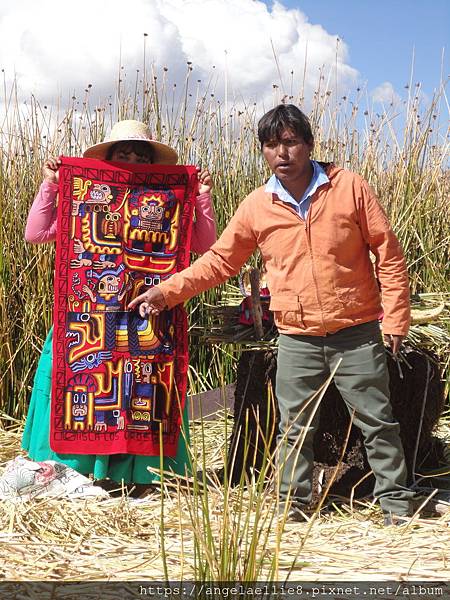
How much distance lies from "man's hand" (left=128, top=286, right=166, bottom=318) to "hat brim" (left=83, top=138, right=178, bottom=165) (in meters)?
0.71

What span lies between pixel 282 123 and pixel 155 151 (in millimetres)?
964

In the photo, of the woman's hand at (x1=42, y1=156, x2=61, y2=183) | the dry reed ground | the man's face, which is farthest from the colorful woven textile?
the man's face

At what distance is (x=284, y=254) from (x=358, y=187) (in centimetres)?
37

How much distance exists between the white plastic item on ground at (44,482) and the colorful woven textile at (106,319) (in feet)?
0.34

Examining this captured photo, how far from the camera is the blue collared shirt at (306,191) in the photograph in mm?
2908

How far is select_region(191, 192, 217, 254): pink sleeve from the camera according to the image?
3494mm

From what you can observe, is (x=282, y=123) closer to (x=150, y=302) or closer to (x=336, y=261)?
(x=336, y=261)

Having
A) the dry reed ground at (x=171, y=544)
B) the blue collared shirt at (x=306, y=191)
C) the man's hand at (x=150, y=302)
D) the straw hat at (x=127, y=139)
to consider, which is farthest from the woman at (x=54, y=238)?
the blue collared shirt at (x=306, y=191)

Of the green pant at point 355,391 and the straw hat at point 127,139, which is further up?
the straw hat at point 127,139

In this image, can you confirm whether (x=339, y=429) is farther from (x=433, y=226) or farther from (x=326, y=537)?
(x=433, y=226)

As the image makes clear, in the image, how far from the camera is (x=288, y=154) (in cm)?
288

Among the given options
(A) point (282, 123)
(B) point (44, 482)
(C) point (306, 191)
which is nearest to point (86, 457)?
(B) point (44, 482)

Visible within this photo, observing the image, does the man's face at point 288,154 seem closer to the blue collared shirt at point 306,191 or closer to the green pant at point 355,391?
the blue collared shirt at point 306,191

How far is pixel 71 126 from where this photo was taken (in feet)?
16.4
